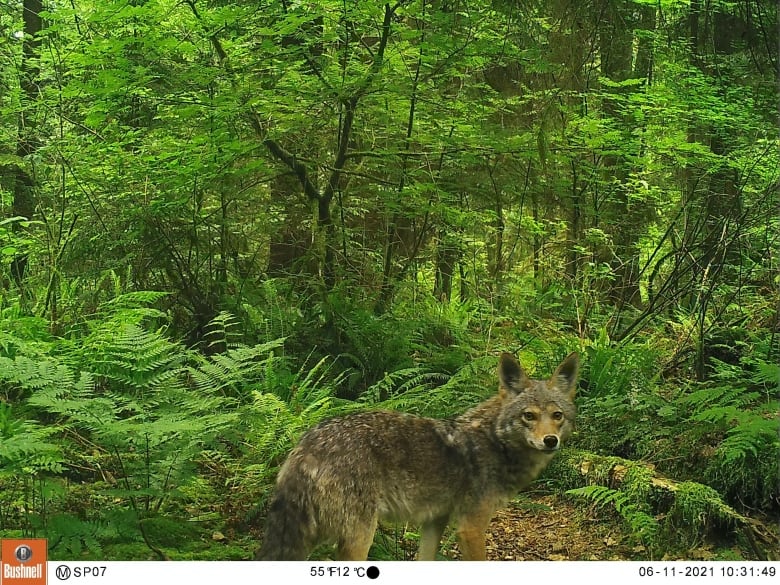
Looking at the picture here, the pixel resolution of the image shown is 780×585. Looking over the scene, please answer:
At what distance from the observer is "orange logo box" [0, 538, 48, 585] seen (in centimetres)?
211

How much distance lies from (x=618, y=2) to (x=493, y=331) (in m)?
3.59

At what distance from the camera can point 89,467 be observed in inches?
139

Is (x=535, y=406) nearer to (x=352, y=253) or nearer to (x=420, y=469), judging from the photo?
(x=420, y=469)

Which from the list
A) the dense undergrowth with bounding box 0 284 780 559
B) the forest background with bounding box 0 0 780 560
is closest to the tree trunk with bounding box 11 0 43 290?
the forest background with bounding box 0 0 780 560

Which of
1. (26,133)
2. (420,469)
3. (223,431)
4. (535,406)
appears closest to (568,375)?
(535,406)

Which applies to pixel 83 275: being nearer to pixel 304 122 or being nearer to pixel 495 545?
pixel 304 122

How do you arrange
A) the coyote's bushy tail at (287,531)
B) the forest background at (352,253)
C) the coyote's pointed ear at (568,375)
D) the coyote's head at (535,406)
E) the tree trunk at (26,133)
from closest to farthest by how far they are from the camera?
the coyote's bushy tail at (287,531) < the coyote's head at (535,406) < the coyote's pointed ear at (568,375) < the forest background at (352,253) < the tree trunk at (26,133)

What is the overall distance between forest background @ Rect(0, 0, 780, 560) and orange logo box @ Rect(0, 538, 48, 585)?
1.72ft

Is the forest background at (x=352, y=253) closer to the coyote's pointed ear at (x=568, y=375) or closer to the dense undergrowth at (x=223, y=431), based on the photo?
the dense undergrowth at (x=223, y=431)

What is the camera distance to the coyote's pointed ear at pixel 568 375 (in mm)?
2961

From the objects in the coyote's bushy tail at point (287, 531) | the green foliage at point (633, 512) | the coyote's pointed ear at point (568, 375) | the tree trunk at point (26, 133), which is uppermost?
the tree trunk at point (26, 133)

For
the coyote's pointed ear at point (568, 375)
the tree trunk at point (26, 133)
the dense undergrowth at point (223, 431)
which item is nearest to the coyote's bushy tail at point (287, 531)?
the dense undergrowth at point (223, 431)

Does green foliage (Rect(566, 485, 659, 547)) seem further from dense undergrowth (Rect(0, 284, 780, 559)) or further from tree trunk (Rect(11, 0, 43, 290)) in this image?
tree trunk (Rect(11, 0, 43, 290))
